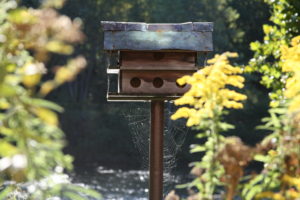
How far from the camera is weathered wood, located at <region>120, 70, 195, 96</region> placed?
26.3 ft

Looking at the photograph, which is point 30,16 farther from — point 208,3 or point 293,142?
point 208,3

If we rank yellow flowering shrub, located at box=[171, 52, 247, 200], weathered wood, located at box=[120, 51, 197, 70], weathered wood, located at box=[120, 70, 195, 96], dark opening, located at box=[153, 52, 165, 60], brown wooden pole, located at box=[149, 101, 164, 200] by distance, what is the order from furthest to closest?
dark opening, located at box=[153, 52, 165, 60], weathered wood, located at box=[120, 51, 197, 70], weathered wood, located at box=[120, 70, 195, 96], brown wooden pole, located at box=[149, 101, 164, 200], yellow flowering shrub, located at box=[171, 52, 247, 200]

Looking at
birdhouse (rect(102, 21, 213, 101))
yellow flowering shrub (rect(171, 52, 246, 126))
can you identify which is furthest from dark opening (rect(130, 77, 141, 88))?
yellow flowering shrub (rect(171, 52, 246, 126))

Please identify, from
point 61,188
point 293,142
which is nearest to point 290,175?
point 293,142

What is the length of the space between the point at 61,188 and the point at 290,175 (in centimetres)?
87

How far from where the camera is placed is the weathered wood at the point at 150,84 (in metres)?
8.01

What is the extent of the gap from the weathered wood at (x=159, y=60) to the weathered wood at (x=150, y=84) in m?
0.07

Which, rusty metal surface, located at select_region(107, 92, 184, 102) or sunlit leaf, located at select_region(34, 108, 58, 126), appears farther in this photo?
rusty metal surface, located at select_region(107, 92, 184, 102)

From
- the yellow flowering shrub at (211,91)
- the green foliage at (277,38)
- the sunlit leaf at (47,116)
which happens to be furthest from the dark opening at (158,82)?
the sunlit leaf at (47,116)

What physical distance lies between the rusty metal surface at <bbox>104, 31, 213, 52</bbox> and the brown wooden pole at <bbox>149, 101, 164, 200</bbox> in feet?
2.74

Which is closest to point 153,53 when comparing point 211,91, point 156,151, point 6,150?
point 156,151

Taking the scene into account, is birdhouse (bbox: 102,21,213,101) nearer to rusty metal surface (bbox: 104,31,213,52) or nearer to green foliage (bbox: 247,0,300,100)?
rusty metal surface (bbox: 104,31,213,52)

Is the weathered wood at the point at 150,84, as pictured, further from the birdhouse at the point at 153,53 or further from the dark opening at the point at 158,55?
the dark opening at the point at 158,55

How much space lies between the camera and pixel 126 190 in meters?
23.2
